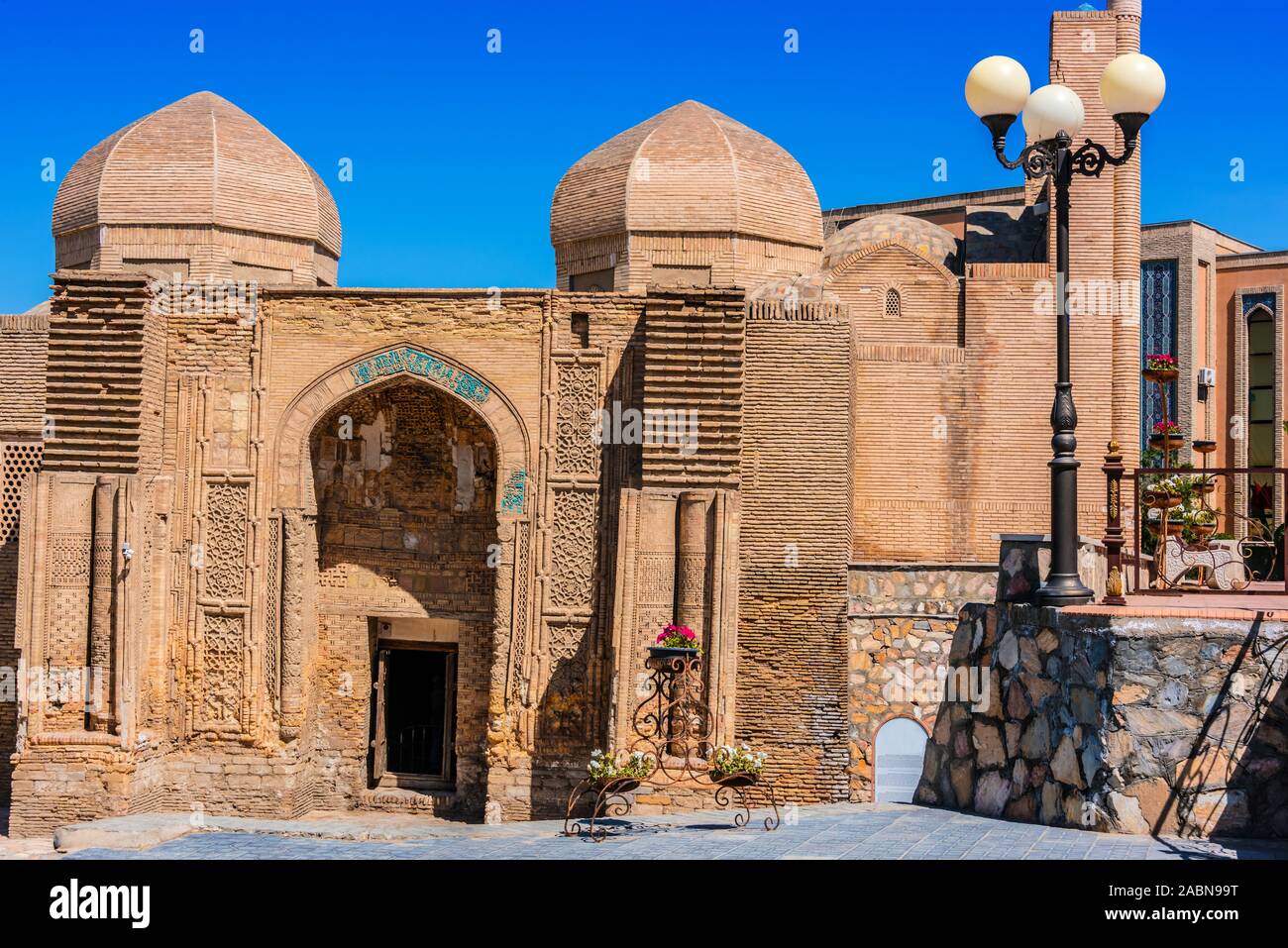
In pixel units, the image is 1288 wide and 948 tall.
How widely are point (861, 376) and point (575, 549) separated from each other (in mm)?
4193

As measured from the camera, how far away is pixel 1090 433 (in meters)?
17.5

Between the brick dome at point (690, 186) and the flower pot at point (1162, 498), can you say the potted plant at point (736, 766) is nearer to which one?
the flower pot at point (1162, 498)

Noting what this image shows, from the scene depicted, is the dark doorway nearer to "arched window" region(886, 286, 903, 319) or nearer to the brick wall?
the brick wall

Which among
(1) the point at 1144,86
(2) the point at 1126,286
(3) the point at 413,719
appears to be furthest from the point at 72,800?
(2) the point at 1126,286

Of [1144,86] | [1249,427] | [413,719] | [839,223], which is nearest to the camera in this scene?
[1144,86]

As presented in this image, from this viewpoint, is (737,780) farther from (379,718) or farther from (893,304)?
(893,304)

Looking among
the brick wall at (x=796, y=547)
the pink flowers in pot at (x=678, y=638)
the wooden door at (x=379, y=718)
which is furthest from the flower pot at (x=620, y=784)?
the wooden door at (x=379, y=718)

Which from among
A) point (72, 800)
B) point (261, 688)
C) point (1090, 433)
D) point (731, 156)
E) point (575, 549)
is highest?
point (731, 156)

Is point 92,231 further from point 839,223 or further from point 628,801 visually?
point 839,223

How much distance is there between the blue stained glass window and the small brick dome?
14609 millimetres

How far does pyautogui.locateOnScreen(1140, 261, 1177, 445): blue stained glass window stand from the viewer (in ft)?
86.6

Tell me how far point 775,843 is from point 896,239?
35.6 ft

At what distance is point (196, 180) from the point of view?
735 inches

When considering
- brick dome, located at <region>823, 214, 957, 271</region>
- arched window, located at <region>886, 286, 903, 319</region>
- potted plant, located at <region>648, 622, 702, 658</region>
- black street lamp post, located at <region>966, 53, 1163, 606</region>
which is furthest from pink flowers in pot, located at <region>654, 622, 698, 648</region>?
brick dome, located at <region>823, 214, 957, 271</region>
